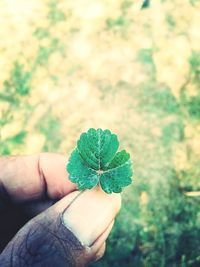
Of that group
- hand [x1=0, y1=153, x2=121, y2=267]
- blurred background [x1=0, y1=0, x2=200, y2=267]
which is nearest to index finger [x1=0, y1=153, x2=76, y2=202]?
hand [x1=0, y1=153, x2=121, y2=267]

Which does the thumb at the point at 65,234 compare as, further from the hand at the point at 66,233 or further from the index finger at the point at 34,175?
the index finger at the point at 34,175

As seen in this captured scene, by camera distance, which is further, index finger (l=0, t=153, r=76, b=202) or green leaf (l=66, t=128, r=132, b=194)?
index finger (l=0, t=153, r=76, b=202)

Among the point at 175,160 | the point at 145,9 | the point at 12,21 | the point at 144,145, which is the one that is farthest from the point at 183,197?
the point at 12,21

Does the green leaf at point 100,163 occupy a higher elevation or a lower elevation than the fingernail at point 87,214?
higher

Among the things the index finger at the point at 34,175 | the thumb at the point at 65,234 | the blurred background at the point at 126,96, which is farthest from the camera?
the blurred background at the point at 126,96

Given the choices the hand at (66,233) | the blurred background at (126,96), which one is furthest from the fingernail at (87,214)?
the blurred background at (126,96)

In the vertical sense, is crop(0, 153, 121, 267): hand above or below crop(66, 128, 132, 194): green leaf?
below

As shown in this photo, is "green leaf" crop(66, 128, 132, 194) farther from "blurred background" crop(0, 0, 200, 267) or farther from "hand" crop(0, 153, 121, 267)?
"blurred background" crop(0, 0, 200, 267)
